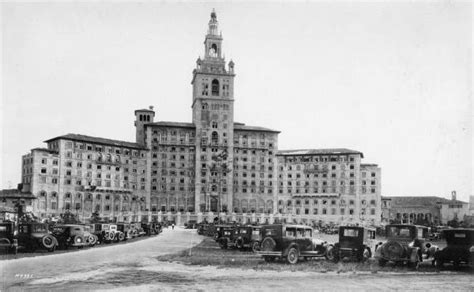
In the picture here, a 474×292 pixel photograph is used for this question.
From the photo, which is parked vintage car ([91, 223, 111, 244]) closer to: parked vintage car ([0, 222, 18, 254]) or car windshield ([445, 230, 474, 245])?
parked vintage car ([0, 222, 18, 254])

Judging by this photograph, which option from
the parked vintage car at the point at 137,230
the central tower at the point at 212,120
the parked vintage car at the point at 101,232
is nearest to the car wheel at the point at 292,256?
the parked vintage car at the point at 101,232

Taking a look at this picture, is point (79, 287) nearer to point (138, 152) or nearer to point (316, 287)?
point (316, 287)

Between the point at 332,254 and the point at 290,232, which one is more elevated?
the point at 290,232

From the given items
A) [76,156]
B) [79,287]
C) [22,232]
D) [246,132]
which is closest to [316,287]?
[79,287]

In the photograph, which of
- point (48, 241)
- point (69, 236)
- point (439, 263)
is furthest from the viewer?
point (69, 236)

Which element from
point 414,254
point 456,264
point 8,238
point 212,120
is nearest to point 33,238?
point 8,238

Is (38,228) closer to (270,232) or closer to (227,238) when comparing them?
(227,238)

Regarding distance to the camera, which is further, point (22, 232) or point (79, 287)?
point (22, 232)
